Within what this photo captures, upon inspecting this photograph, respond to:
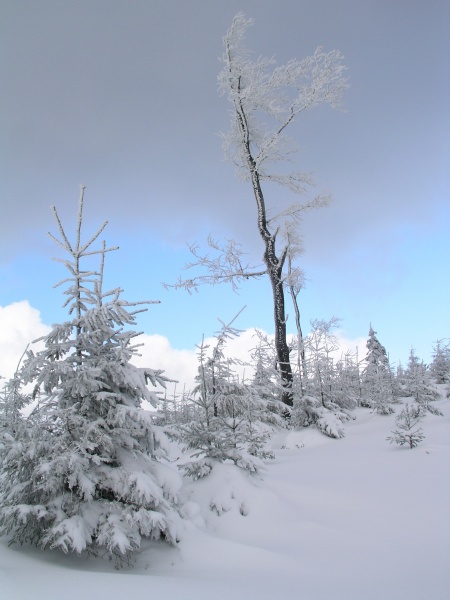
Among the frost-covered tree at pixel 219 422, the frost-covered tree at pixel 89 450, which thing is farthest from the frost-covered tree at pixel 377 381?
the frost-covered tree at pixel 89 450

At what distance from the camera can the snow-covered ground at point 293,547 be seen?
362 cm

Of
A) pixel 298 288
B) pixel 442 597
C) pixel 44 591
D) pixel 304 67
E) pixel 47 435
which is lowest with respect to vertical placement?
pixel 442 597

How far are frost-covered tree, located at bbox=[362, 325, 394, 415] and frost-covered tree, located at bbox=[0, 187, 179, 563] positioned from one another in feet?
42.2

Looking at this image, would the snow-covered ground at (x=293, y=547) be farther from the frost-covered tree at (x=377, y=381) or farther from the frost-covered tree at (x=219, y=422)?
the frost-covered tree at (x=377, y=381)

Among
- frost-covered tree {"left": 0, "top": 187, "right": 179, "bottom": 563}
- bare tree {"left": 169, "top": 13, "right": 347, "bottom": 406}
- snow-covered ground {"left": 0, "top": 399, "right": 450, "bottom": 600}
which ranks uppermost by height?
bare tree {"left": 169, "top": 13, "right": 347, "bottom": 406}

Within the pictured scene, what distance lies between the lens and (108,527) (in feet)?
14.3

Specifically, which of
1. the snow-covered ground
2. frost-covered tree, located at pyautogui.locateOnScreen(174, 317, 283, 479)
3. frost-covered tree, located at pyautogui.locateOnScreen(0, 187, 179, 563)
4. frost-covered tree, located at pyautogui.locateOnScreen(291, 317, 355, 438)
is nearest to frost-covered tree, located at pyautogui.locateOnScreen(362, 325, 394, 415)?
frost-covered tree, located at pyautogui.locateOnScreen(291, 317, 355, 438)

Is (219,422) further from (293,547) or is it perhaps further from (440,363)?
(440,363)

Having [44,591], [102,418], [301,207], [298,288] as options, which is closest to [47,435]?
[102,418]

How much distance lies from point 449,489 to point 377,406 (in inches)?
389

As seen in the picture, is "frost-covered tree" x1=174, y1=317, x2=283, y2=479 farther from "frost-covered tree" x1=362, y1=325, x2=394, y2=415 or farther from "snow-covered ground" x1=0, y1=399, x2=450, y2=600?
"frost-covered tree" x1=362, y1=325, x2=394, y2=415

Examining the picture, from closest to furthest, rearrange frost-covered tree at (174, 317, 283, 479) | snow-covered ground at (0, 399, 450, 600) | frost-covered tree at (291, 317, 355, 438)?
1. snow-covered ground at (0, 399, 450, 600)
2. frost-covered tree at (174, 317, 283, 479)
3. frost-covered tree at (291, 317, 355, 438)

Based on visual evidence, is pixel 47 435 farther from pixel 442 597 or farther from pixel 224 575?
pixel 442 597

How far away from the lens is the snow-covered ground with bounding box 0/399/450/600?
3.62 m
